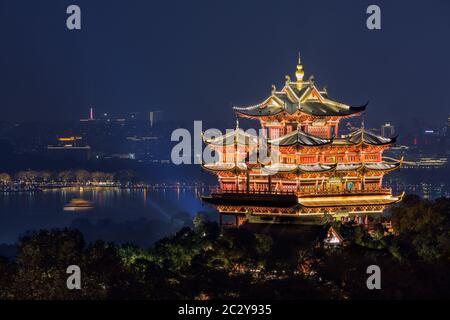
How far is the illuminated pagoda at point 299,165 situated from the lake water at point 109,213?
23.2m

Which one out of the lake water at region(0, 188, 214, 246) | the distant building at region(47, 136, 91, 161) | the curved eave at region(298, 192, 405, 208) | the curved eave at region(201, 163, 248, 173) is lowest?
the lake water at region(0, 188, 214, 246)

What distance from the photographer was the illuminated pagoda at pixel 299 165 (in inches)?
1442

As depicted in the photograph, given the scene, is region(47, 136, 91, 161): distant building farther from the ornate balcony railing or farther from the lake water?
the ornate balcony railing

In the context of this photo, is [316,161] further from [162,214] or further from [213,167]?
[162,214]

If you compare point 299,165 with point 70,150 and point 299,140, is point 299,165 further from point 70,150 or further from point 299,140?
point 70,150

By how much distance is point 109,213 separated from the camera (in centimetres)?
10500

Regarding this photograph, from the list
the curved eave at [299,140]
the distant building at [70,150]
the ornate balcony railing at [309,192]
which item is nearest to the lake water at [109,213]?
the distant building at [70,150]

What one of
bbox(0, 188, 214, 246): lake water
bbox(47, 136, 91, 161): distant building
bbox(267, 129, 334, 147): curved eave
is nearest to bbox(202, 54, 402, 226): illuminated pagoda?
bbox(267, 129, 334, 147): curved eave

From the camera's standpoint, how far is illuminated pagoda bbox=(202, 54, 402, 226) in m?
36.6

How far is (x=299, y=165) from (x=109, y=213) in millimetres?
69217

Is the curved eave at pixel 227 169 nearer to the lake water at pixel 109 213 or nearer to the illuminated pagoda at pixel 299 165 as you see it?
the illuminated pagoda at pixel 299 165

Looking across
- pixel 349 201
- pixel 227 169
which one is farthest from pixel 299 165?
pixel 227 169

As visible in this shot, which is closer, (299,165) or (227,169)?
(299,165)

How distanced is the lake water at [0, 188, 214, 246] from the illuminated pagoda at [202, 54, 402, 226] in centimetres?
2325
